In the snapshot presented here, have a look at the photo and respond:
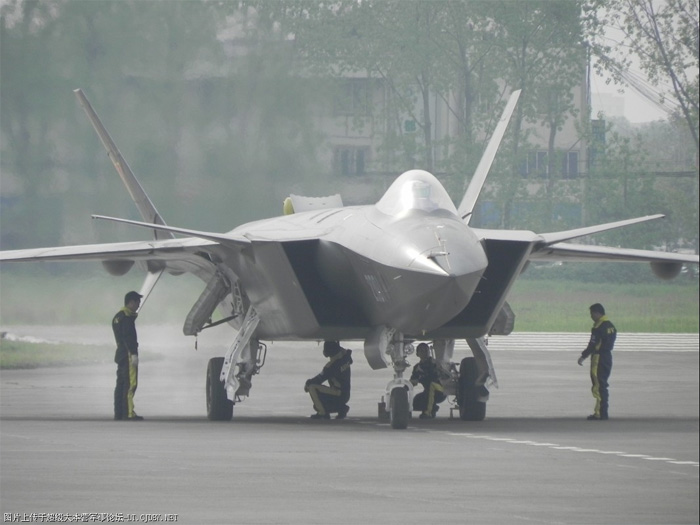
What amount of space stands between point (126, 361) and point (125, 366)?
6 cm

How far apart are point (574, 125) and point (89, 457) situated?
23.1m

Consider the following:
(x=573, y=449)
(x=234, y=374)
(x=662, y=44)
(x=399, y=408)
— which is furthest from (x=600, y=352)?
(x=662, y=44)

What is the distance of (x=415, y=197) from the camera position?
575 inches

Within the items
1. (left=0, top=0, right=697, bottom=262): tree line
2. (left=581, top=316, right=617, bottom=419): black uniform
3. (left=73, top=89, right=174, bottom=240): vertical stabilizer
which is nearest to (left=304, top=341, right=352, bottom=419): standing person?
(left=581, top=316, right=617, bottom=419): black uniform

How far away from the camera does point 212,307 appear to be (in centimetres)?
1705

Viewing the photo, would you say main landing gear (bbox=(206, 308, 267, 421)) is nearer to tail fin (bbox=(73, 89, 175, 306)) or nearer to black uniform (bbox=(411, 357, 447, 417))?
black uniform (bbox=(411, 357, 447, 417))

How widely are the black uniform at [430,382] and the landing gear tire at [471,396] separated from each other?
365 millimetres

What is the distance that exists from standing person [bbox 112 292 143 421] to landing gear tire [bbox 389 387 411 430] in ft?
10.6

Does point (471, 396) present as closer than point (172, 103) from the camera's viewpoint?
Yes

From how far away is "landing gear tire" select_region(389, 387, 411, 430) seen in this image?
14461 mm

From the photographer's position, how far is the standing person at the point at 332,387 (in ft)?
54.1

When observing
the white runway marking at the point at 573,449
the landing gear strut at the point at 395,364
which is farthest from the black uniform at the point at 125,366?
the white runway marking at the point at 573,449

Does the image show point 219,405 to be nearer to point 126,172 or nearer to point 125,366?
point 125,366

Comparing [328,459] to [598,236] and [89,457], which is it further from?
[598,236]
